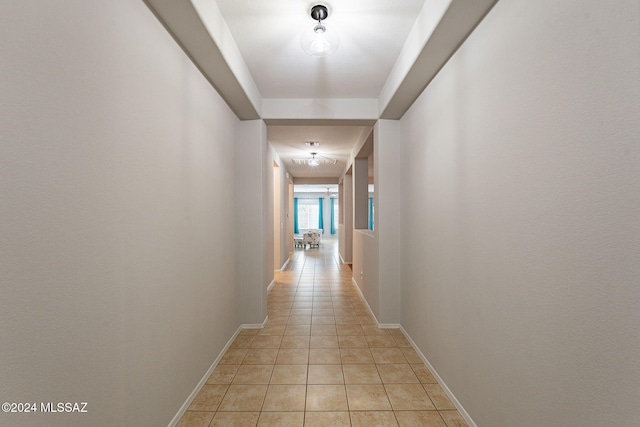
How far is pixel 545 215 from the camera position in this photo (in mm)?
1137

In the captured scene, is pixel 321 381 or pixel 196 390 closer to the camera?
pixel 196 390

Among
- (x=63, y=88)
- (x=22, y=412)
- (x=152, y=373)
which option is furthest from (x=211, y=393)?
(x=63, y=88)

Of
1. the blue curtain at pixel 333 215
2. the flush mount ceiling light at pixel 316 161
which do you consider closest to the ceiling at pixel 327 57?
the flush mount ceiling light at pixel 316 161

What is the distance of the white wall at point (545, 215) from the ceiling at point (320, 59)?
0.85 feet

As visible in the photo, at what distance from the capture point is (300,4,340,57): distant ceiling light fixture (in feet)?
5.88

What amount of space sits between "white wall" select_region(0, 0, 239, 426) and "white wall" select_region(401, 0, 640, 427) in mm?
1805

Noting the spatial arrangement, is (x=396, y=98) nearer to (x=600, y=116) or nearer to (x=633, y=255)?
(x=600, y=116)

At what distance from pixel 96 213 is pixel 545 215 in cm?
181

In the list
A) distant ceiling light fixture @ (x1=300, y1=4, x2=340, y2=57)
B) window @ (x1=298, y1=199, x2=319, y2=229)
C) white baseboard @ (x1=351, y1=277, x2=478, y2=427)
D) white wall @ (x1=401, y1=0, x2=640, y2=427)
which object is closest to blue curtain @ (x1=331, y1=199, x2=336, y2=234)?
window @ (x1=298, y1=199, x2=319, y2=229)

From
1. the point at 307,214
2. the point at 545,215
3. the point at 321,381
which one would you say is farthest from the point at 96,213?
the point at 307,214

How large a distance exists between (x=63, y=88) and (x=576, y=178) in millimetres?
1850

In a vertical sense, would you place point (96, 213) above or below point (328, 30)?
below

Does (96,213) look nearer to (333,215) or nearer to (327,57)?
(327,57)

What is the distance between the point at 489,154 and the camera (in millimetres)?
1523
